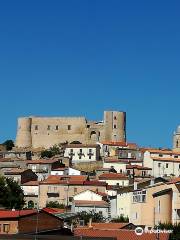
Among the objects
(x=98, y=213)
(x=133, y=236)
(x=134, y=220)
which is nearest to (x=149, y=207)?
(x=134, y=220)

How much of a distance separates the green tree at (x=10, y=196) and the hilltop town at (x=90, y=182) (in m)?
0.56

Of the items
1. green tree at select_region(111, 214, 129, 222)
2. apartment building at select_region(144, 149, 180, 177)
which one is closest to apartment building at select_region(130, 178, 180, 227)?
green tree at select_region(111, 214, 129, 222)

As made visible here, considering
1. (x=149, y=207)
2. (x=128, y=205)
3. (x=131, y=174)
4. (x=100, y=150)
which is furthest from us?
(x=100, y=150)

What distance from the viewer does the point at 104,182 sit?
242ft

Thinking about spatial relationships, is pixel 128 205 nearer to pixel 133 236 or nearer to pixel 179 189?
pixel 179 189

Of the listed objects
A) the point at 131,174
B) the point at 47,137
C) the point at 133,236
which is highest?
the point at 47,137

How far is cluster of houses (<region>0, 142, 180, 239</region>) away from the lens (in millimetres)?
45312

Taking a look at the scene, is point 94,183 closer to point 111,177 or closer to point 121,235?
point 111,177

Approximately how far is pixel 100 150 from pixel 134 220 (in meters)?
51.7

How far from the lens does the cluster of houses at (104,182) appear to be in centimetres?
4531

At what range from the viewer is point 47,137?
124 m

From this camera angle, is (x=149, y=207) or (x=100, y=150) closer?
(x=149, y=207)

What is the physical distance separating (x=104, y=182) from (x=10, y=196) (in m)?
13.0

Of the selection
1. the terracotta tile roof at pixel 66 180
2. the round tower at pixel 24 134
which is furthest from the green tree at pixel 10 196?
the round tower at pixel 24 134
